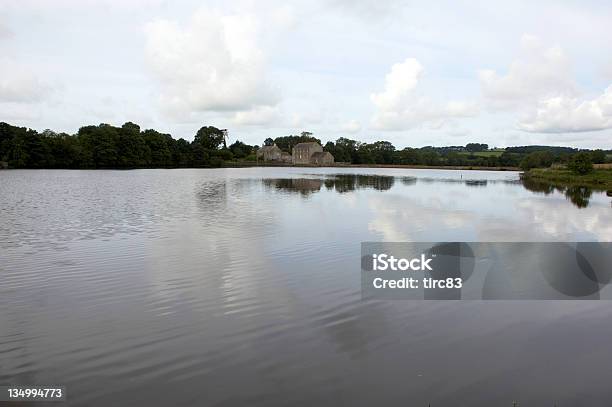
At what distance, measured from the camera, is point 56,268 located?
49.8ft

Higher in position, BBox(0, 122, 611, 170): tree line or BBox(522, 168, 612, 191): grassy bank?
BBox(0, 122, 611, 170): tree line

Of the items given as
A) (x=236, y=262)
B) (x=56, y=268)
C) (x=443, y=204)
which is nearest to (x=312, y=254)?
(x=236, y=262)

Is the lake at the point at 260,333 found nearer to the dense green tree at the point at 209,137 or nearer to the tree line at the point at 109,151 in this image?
the tree line at the point at 109,151

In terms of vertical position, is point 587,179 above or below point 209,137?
below

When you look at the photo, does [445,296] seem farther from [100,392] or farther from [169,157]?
[169,157]

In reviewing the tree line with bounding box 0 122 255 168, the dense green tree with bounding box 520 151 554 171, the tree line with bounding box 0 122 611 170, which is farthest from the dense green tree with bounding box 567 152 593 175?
the tree line with bounding box 0 122 255 168

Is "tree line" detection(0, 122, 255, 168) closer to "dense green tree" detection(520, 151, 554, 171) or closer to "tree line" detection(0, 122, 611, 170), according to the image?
"tree line" detection(0, 122, 611, 170)

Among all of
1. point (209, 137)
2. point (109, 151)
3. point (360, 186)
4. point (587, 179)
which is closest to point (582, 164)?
point (587, 179)

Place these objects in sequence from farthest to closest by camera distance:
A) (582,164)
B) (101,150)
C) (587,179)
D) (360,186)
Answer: (101,150) < (582,164) < (587,179) < (360,186)

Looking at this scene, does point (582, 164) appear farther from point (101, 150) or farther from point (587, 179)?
point (101, 150)

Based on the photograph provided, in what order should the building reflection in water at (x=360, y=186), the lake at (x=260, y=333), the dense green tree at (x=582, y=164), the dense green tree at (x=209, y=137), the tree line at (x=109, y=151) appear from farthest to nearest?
1. the dense green tree at (x=209, y=137)
2. the tree line at (x=109, y=151)
3. the dense green tree at (x=582, y=164)
4. the building reflection in water at (x=360, y=186)
5. the lake at (x=260, y=333)

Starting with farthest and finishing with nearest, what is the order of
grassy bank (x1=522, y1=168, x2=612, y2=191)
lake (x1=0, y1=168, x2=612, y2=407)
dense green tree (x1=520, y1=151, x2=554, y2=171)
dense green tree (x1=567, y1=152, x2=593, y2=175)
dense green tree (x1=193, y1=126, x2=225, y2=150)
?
dense green tree (x1=193, y1=126, x2=225, y2=150), dense green tree (x1=520, y1=151, x2=554, y2=171), dense green tree (x1=567, y1=152, x2=593, y2=175), grassy bank (x1=522, y1=168, x2=612, y2=191), lake (x1=0, y1=168, x2=612, y2=407)

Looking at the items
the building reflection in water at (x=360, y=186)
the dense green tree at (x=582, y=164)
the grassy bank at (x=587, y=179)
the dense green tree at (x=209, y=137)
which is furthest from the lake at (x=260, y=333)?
the dense green tree at (x=209, y=137)

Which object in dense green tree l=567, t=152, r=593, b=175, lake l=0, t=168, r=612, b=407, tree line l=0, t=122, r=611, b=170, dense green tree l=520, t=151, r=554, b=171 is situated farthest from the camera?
dense green tree l=520, t=151, r=554, b=171
